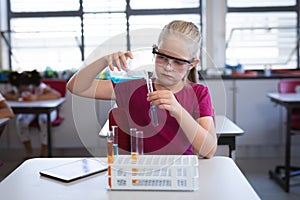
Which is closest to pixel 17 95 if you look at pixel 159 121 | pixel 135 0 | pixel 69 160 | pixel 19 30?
pixel 19 30

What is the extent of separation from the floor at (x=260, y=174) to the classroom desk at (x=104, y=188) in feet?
4.99

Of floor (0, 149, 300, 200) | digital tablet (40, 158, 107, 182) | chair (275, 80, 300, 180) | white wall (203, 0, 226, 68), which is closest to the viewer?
digital tablet (40, 158, 107, 182)

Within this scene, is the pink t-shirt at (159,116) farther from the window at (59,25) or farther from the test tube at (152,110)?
the window at (59,25)

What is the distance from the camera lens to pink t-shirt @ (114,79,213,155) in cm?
120

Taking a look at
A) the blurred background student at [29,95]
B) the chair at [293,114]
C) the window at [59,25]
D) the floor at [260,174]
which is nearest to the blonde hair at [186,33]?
the floor at [260,174]

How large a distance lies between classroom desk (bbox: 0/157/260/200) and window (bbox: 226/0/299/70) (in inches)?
132

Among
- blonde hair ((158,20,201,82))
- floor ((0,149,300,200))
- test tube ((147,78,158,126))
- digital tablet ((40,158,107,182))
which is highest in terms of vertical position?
blonde hair ((158,20,201,82))

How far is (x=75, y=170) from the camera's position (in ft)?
4.22

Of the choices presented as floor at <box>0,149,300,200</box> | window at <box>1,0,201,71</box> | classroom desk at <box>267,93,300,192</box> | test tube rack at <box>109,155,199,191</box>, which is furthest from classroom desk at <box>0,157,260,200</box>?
window at <box>1,0,201,71</box>

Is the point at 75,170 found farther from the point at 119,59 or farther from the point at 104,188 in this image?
the point at 119,59

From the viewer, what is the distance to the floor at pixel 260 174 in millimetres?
3090

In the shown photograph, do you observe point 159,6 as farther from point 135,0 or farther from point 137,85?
point 137,85

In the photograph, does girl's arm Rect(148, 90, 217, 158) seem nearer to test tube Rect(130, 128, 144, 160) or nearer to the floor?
test tube Rect(130, 128, 144, 160)

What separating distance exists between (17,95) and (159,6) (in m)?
1.74
